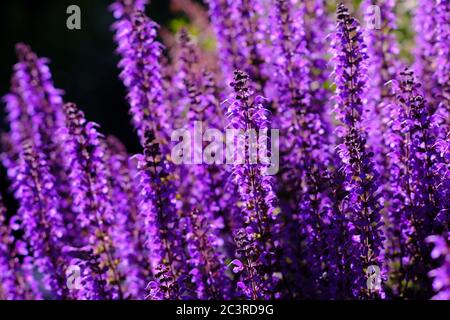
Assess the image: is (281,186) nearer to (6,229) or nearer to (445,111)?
(445,111)

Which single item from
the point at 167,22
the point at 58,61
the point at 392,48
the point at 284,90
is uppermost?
the point at 167,22

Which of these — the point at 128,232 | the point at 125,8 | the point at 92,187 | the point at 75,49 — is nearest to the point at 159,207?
the point at 92,187

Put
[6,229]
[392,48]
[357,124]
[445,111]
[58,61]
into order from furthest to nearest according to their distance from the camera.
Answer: [58,61] < [392,48] < [6,229] < [445,111] < [357,124]

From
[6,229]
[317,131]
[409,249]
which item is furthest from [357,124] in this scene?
[6,229]

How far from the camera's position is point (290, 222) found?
714 cm

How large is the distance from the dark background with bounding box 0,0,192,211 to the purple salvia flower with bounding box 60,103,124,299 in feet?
29.1

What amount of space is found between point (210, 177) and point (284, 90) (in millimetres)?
1265

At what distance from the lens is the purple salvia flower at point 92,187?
6.21 meters

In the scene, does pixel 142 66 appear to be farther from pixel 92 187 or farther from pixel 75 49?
pixel 75 49

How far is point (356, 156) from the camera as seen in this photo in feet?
16.8

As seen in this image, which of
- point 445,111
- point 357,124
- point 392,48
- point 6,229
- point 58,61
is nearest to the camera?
point 357,124

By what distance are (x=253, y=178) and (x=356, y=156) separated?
88 centimetres

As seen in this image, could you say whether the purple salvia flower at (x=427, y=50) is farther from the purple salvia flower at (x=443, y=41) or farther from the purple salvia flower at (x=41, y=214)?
the purple salvia flower at (x=41, y=214)

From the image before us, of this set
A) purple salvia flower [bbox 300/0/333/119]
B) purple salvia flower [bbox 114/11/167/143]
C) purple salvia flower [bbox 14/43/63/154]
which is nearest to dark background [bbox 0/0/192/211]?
purple salvia flower [bbox 14/43/63/154]
